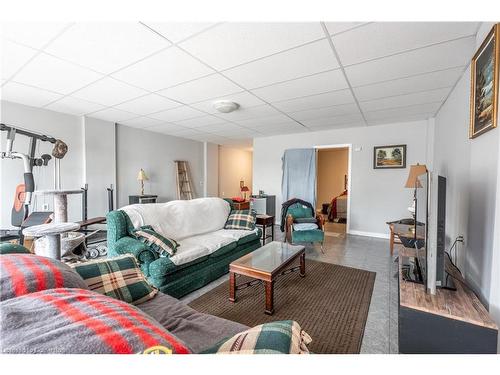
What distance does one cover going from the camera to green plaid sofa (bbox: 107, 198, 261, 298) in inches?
81.3

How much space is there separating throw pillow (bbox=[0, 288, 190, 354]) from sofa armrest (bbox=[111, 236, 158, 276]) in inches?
61.5

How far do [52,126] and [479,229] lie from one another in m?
5.66

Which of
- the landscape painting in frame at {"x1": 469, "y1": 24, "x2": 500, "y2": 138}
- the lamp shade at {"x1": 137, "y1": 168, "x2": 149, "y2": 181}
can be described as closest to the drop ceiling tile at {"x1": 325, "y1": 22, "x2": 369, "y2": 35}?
the landscape painting in frame at {"x1": 469, "y1": 24, "x2": 500, "y2": 138}

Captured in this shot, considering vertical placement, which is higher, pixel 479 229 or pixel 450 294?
pixel 479 229

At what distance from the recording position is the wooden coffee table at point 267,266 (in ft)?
6.40

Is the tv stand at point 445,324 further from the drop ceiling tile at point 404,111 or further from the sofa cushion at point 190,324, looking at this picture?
the drop ceiling tile at point 404,111

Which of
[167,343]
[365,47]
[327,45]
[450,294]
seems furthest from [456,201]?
[167,343]

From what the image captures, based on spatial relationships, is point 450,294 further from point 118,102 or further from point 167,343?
point 118,102

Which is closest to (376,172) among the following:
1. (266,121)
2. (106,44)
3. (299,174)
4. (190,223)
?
(299,174)

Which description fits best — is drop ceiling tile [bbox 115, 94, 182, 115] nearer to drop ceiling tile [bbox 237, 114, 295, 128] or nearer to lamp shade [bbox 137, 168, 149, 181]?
drop ceiling tile [bbox 237, 114, 295, 128]

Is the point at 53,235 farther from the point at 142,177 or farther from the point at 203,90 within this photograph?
the point at 142,177

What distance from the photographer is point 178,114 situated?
3.87 metres

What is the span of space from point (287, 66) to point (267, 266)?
1.98m
